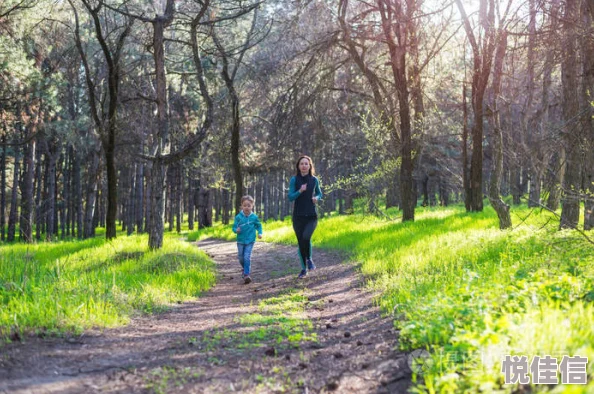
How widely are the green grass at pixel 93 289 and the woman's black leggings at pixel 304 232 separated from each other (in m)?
1.81

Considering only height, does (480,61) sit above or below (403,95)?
above

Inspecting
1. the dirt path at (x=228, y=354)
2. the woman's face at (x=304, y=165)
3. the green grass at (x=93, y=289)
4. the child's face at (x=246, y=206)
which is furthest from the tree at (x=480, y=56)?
the green grass at (x=93, y=289)

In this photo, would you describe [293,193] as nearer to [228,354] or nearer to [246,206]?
[246,206]

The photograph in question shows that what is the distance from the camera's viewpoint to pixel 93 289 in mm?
5148

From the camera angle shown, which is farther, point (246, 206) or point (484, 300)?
point (246, 206)

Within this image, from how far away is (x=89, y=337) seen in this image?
400 cm

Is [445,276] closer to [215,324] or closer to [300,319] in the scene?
[300,319]

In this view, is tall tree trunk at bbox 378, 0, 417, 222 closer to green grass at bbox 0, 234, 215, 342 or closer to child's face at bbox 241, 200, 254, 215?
child's face at bbox 241, 200, 254, 215

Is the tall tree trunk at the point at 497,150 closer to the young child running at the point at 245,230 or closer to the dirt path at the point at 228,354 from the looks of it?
the dirt path at the point at 228,354

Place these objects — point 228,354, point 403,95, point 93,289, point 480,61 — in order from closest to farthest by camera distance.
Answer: point 228,354 < point 93,289 < point 480,61 < point 403,95

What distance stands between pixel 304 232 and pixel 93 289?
392 centimetres

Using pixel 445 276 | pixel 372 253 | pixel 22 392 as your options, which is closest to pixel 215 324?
pixel 22 392

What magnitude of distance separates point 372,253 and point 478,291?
4.47 metres

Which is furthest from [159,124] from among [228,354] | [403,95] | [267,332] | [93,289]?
[403,95]
